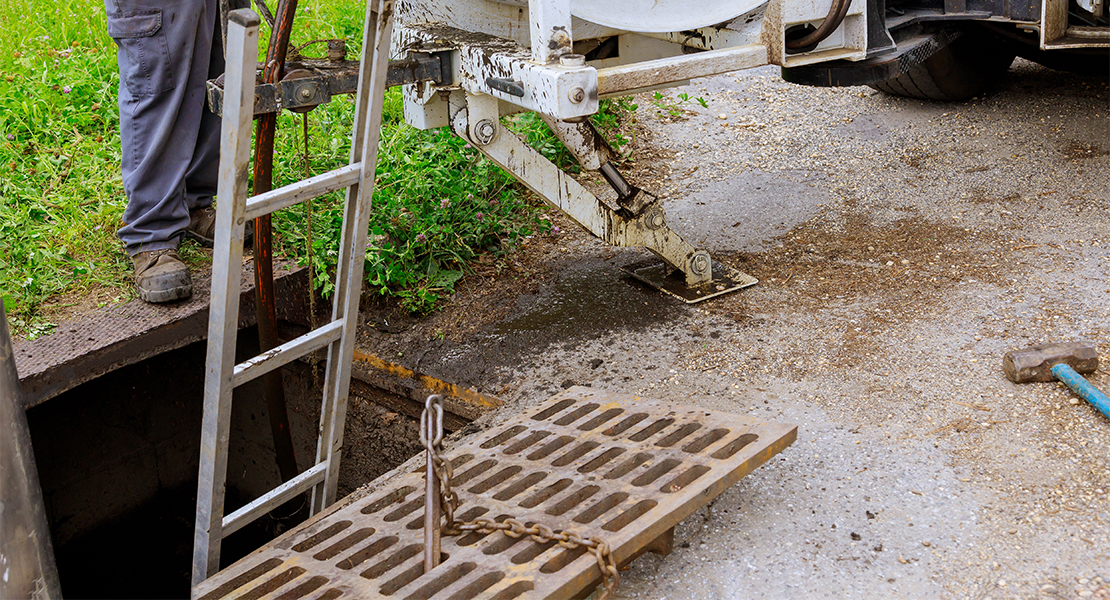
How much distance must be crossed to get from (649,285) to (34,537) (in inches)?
85.6

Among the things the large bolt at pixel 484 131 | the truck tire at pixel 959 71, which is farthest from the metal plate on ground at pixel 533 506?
the truck tire at pixel 959 71

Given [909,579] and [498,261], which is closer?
[909,579]

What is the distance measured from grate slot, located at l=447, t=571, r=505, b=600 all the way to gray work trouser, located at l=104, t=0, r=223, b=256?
2013 millimetres

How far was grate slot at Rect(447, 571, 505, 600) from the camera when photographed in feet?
6.30

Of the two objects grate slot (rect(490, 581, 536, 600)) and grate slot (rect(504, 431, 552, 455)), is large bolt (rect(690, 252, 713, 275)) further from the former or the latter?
grate slot (rect(490, 581, 536, 600))

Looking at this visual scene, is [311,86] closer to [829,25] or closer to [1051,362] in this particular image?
[829,25]

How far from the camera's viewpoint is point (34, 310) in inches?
128

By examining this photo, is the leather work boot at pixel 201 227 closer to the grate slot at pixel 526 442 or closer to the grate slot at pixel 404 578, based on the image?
the grate slot at pixel 526 442

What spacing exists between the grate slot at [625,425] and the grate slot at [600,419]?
0.05 meters

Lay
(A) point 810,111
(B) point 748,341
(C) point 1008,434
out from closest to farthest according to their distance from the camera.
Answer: (C) point 1008,434 → (B) point 748,341 → (A) point 810,111

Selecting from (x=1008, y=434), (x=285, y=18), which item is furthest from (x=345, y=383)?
(x=1008, y=434)

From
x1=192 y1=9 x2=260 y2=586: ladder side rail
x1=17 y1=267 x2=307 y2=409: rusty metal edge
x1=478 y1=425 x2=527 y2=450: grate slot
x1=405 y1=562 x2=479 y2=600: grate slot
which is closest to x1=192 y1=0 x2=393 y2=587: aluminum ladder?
x1=192 y1=9 x2=260 y2=586: ladder side rail

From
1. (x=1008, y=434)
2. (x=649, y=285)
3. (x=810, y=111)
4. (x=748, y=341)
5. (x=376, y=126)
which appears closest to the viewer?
(x=376, y=126)

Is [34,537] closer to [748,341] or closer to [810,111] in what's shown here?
[748,341]
